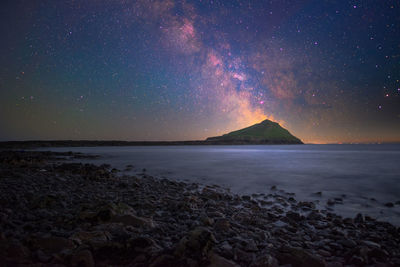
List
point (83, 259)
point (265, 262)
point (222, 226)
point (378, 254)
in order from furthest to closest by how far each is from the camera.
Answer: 1. point (222, 226)
2. point (378, 254)
3. point (265, 262)
4. point (83, 259)

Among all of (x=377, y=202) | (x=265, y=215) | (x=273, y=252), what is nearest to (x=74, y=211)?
(x=273, y=252)

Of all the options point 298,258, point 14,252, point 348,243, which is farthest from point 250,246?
point 14,252

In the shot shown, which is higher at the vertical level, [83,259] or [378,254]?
[83,259]

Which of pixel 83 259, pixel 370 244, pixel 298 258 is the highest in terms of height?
pixel 83 259

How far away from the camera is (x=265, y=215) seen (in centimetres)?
593

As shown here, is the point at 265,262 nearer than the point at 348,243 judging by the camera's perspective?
Yes

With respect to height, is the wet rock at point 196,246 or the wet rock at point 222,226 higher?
the wet rock at point 196,246

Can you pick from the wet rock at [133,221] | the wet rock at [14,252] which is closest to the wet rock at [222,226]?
the wet rock at [133,221]

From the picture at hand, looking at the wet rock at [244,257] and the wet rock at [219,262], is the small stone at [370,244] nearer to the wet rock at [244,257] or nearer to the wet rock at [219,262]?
the wet rock at [244,257]

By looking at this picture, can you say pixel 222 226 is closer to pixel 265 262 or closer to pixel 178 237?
pixel 178 237

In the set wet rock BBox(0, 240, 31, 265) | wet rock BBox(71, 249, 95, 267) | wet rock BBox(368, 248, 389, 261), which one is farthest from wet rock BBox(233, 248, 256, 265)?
wet rock BBox(0, 240, 31, 265)

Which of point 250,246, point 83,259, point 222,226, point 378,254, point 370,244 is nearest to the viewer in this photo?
point 83,259

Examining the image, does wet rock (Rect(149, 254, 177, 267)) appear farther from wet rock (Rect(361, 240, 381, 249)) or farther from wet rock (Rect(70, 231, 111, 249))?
wet rock (Rect(361, 240, 381, 249))

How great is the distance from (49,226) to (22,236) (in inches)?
23.1
